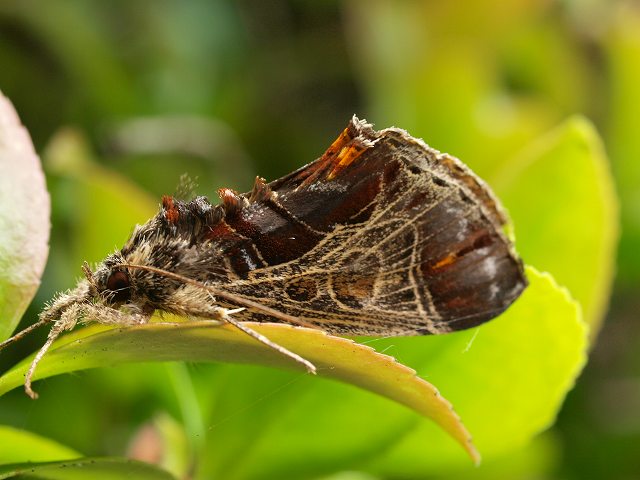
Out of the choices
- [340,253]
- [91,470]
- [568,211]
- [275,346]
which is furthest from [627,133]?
[91,470]

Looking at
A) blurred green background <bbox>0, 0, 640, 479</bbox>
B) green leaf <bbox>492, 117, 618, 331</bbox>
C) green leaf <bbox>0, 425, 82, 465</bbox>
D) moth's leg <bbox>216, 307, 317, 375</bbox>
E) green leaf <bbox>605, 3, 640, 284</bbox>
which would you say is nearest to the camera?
moth's leg <bbox>216, 307, 317, 375</bbox>

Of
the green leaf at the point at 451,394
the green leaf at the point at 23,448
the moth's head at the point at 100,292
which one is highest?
the moth's head at the point at 100,292

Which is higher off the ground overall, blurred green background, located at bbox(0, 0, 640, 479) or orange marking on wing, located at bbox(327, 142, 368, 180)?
blurred green background, located at bbox(0, 0, 640, 479)

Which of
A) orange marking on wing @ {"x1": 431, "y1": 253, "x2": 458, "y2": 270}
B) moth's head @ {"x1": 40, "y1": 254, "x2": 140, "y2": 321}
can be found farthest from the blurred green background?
orange marking on wing @ {"x1": 431, "y1": 253, "x2": 458, "y2": 270}

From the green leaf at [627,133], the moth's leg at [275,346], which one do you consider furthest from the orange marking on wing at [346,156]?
the green leaf at [627,133]

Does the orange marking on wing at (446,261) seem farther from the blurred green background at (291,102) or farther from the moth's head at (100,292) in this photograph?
the blurred green background at (291,102)

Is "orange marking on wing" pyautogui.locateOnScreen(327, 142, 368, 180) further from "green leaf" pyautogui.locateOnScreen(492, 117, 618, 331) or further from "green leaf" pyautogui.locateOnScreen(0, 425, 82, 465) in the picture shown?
"green leaf" pyautogui.locateOnScreen(0, 425, 82, 465)

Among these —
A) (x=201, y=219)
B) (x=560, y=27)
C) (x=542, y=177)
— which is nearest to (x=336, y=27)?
(x=560, y=27)
